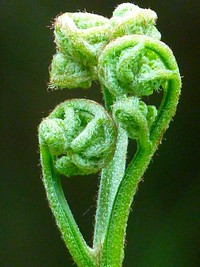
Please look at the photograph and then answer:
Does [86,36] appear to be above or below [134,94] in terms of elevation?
above

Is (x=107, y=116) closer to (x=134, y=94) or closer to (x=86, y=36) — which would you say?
(x=134, y=94)

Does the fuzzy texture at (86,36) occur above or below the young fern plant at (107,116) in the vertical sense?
above

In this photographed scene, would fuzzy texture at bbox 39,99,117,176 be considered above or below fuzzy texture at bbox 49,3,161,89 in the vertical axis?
below

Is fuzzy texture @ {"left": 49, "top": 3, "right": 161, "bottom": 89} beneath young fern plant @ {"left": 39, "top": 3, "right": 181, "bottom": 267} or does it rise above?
above

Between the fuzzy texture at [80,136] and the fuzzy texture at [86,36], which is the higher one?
the fuzzy texture at [86,36]

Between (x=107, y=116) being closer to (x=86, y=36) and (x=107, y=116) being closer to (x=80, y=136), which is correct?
(x=80, y=136)

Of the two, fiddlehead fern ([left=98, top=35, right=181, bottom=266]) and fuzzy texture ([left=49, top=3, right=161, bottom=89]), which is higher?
fuzzy texture ([left=49, top=3, right=161, bottom=89])

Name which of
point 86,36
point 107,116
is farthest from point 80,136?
point 86,36

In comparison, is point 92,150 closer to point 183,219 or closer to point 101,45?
point 101,45
